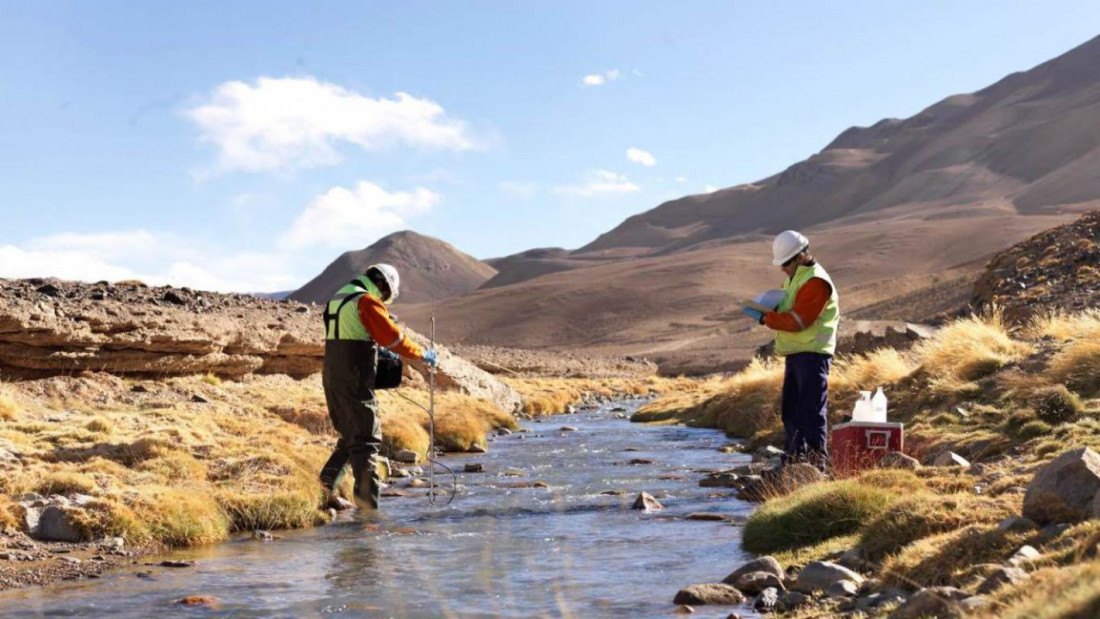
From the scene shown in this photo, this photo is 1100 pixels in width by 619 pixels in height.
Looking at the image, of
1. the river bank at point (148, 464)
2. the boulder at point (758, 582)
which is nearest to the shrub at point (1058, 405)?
the boulder at point (758, 582)

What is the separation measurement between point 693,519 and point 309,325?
18588 millimetres

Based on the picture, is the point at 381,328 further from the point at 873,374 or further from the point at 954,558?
the point at 873,374

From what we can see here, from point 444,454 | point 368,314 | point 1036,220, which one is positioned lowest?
point 444,454

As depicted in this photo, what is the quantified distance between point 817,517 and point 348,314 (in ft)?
18.3

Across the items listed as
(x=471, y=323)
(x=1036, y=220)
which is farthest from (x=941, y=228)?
(x=471, y=323)

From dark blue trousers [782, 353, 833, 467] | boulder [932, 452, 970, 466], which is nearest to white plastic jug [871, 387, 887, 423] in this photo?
dark blue trousers [782, 353, 833, 467]

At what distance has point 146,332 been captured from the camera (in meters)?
21.2

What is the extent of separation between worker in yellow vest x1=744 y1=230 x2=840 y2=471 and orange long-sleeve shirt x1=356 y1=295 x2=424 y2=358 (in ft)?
12.1

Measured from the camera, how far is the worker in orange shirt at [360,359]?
11812 mm

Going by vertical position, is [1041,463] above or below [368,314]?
below

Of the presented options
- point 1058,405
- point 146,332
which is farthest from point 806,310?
point 146,332

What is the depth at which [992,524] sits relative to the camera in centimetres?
724

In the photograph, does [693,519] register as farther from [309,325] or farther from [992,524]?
[309,325]

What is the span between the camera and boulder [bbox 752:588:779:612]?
23.2 feet
